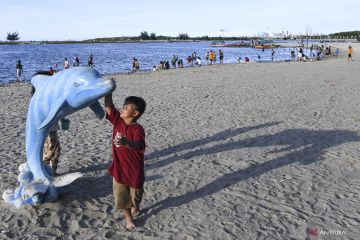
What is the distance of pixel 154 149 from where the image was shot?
8008mm

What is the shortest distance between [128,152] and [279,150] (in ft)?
14.9

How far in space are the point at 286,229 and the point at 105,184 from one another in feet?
9.65

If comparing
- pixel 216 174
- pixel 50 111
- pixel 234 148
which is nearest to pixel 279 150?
pixel 234 148

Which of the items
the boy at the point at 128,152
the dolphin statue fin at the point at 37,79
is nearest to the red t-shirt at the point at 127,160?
the boy at the point at 128,152

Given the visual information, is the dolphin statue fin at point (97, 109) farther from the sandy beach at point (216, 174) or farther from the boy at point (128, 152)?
the sandy beach at point (216, 174)

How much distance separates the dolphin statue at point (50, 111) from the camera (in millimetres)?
4430

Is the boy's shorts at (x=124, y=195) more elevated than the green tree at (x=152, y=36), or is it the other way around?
the green tree at (x=152, y=36)

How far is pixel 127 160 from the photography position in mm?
4371

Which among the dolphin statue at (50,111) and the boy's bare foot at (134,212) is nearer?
the dolphin statue at (50,111)

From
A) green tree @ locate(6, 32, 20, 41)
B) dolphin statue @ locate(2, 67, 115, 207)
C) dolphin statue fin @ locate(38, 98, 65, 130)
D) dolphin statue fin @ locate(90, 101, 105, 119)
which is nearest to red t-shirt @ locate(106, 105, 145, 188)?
dolphin statue @ locate(2, 67, 115, 207)

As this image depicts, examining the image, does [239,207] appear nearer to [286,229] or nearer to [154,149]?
[286,229]

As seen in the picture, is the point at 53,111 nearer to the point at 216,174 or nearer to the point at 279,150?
the point at 216,174

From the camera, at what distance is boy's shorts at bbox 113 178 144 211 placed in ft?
14.8

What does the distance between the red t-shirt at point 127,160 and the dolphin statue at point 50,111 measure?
1.33ft
